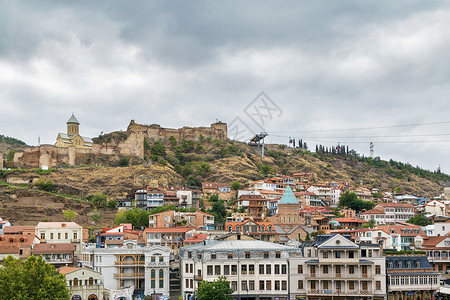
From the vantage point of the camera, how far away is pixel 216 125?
18512 cm

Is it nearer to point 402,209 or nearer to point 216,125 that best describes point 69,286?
point 402,209

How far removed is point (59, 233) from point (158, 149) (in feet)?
246

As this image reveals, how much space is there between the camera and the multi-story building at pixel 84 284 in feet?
198

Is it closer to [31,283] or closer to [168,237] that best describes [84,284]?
[31,283]

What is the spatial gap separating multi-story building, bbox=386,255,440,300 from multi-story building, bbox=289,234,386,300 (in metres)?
1.48

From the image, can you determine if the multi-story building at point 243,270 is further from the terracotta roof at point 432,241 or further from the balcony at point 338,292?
the terracotta roof at point 432,241

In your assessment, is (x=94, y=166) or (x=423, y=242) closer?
(x=423, y=242)

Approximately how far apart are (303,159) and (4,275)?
143m

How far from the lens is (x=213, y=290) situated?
55500 mm

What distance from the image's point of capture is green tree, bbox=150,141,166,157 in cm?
15588

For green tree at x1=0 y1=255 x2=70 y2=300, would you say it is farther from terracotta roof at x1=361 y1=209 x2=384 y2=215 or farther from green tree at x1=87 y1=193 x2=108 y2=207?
terracotta roof at x1=361 y1=209 x2=384 y2=215

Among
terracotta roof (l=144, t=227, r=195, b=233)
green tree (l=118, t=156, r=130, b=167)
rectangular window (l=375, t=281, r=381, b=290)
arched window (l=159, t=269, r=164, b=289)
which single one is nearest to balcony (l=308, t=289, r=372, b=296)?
rectangular window (l=375, t=281, r=381, b=290)

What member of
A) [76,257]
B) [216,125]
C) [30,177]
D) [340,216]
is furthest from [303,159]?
[76,257]

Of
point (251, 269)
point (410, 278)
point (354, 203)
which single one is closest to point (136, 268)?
point (251, 269)
